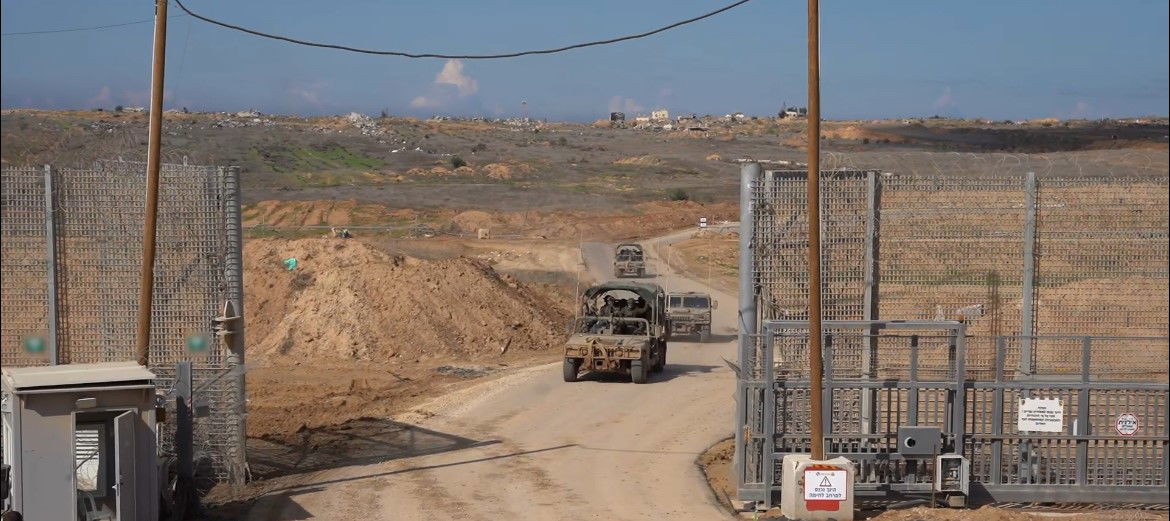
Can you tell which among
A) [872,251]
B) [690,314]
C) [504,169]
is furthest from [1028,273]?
[504,169]

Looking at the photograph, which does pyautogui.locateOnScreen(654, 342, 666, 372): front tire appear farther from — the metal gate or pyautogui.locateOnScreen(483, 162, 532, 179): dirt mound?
pyautogui.locateOnScreen(483, 162, 532, 179): dirt mound

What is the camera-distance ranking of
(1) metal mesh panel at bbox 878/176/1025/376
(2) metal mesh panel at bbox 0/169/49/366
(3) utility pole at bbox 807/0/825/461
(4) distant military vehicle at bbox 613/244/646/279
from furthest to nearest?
(4) distant military vehicle at bbox 613/244/646/279 → (1) metal mesh panel at bbox 878/176/1025/376 → (2) metal mesh panel at bbox 0/169/49/366 → (3) utility pole at bbox 807/0/825/461

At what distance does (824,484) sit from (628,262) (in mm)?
34577

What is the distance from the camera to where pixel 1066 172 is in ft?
51.0

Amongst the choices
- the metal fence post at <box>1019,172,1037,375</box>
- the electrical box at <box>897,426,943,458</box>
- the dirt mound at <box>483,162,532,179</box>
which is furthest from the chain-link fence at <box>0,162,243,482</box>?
the dirt mound at <box>483,162,532,179</box>

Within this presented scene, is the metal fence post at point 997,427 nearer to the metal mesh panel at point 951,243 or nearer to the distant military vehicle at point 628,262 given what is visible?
the metal mesh panel at point 951,243

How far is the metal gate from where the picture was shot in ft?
46.0

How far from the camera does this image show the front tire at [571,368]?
81.2 ft

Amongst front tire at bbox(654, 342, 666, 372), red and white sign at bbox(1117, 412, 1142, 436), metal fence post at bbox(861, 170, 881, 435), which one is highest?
metal fence post at bbox(861, 170, 881, 435)

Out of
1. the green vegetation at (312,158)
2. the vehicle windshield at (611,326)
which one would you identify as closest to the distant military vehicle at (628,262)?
the vehicle windshield at (611,326)

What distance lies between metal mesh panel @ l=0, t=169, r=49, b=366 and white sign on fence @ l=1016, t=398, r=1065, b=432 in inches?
480

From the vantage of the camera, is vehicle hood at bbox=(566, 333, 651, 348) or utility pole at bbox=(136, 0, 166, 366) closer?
utility pole at bbox=(136, 0, 166, 366)

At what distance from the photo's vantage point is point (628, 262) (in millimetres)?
47688

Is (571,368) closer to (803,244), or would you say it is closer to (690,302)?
(690,302)
